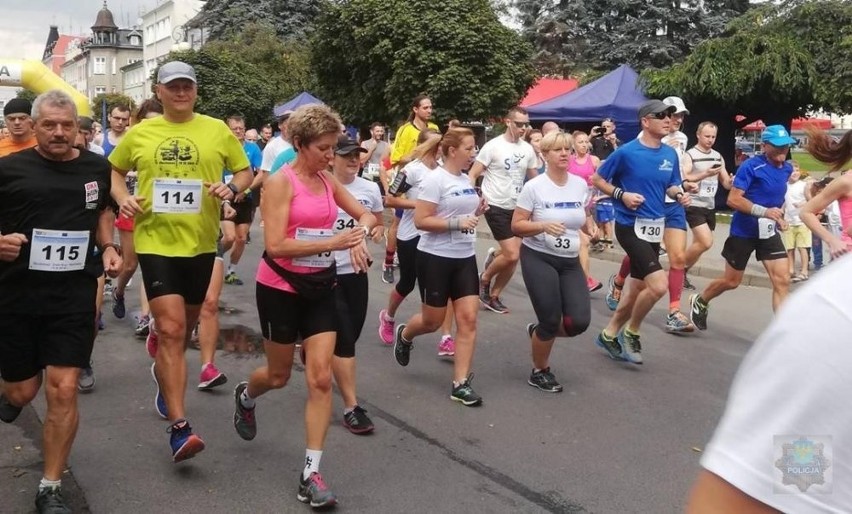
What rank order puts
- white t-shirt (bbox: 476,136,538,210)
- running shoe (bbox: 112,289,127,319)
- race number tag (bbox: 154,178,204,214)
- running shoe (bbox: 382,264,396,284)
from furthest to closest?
running shoe (bbox: 382,264,396,284)
white t-shirt (bbox: 476,136,538,210)
running shoe (bbox: 112,289,127,319)
race number tag (bbox: 154,178,204,214)

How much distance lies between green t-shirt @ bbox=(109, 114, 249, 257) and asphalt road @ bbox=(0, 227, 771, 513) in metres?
1.15

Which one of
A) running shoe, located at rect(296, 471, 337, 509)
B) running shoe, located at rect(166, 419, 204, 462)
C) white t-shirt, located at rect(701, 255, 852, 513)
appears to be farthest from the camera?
running shoe, located at rect(166, 419, 204, 462)

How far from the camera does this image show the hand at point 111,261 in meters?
4.41

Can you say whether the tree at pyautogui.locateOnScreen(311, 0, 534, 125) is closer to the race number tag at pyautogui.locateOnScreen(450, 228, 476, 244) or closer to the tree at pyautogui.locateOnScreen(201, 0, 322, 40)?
the race number tag at pyautogui.locateOnScreen(450, 228, 476, 244)

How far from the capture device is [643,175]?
692 centimetres

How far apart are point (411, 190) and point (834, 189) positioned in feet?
9.99

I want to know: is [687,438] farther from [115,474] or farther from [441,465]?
[115,474]

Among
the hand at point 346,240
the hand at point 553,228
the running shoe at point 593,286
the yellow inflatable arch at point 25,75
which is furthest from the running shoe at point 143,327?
the yellow inflatable arch at point 25,75

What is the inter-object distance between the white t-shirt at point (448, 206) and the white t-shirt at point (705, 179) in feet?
13.4

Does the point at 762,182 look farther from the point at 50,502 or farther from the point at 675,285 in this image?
the point at 50,502

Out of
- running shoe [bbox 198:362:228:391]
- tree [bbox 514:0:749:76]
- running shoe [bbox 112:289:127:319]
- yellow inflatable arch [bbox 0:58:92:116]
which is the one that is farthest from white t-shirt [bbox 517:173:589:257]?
tree [bbox 514:0:749:76]

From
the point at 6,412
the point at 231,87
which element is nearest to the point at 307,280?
the point at 6,412

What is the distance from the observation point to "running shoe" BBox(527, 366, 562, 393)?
6.09m

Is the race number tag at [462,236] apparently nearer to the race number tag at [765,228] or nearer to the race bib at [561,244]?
the race bib at [561,244]
